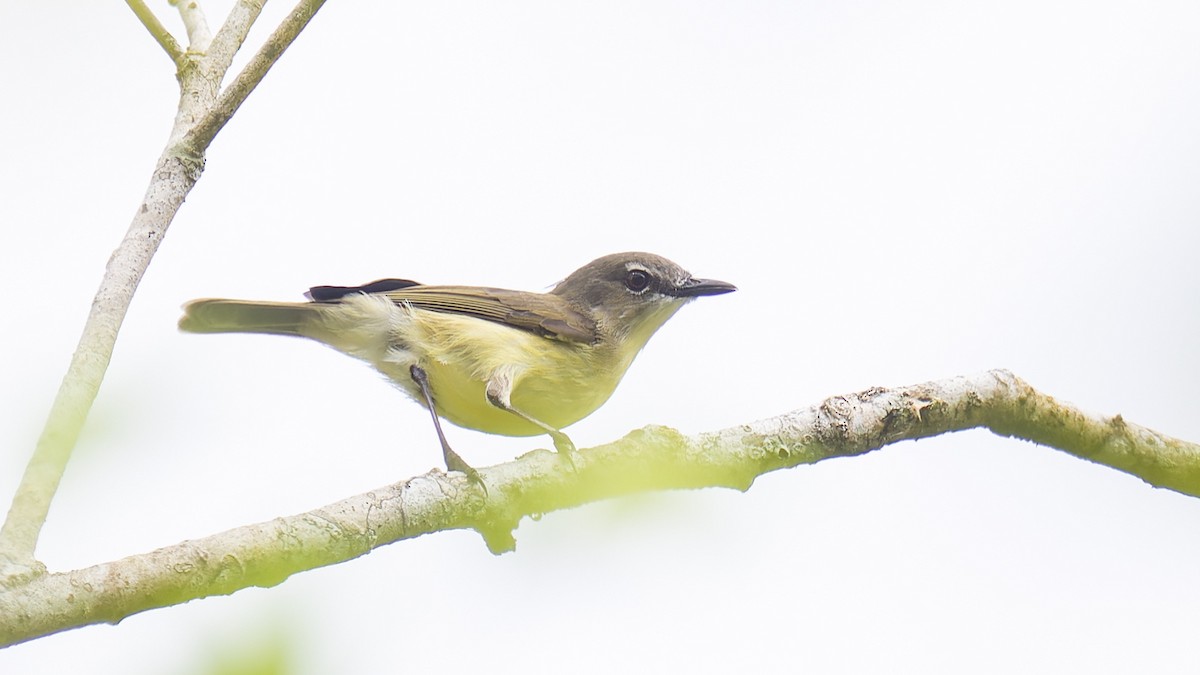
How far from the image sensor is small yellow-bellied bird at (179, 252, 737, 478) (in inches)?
215

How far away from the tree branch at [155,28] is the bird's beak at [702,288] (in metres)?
3.43

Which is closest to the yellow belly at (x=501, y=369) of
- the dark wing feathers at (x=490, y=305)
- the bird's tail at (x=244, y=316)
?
the dark wing feathers at (x=490, y=305)

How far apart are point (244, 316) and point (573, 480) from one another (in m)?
2.56

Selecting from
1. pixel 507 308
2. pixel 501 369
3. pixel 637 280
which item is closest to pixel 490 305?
pixel 507 308

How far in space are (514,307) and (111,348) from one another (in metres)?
3.28

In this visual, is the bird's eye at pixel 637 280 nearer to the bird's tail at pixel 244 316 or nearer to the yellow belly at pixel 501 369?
the yellow belly at pixel 501 369

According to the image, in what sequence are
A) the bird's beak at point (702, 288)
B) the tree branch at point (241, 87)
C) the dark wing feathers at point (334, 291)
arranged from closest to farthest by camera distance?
1. the tree branch at point (241, 87)
2. the dark wing feathers at point (334, 291)
3. the bird's beak at point (702, 288)

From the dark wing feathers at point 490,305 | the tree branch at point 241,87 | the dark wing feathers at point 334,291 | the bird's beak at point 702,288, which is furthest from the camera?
the bird's beak at point 702,288

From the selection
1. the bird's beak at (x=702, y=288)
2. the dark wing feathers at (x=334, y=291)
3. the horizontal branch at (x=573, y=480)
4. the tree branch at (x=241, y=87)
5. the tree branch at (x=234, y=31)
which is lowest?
the horizontal branch at (x=573, y=480)

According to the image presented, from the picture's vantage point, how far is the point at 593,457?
380 cm

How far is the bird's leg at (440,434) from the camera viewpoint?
3.79 meters

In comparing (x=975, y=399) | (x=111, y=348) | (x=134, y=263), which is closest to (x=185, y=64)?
(x=134, y=263)

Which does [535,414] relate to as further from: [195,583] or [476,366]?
[195,583]

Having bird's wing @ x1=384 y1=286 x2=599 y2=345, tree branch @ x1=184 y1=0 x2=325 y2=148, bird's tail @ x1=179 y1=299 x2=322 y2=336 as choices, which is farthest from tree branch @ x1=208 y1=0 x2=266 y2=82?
bird's wing @ x1=384 y1=286 x2=599 y2=345
